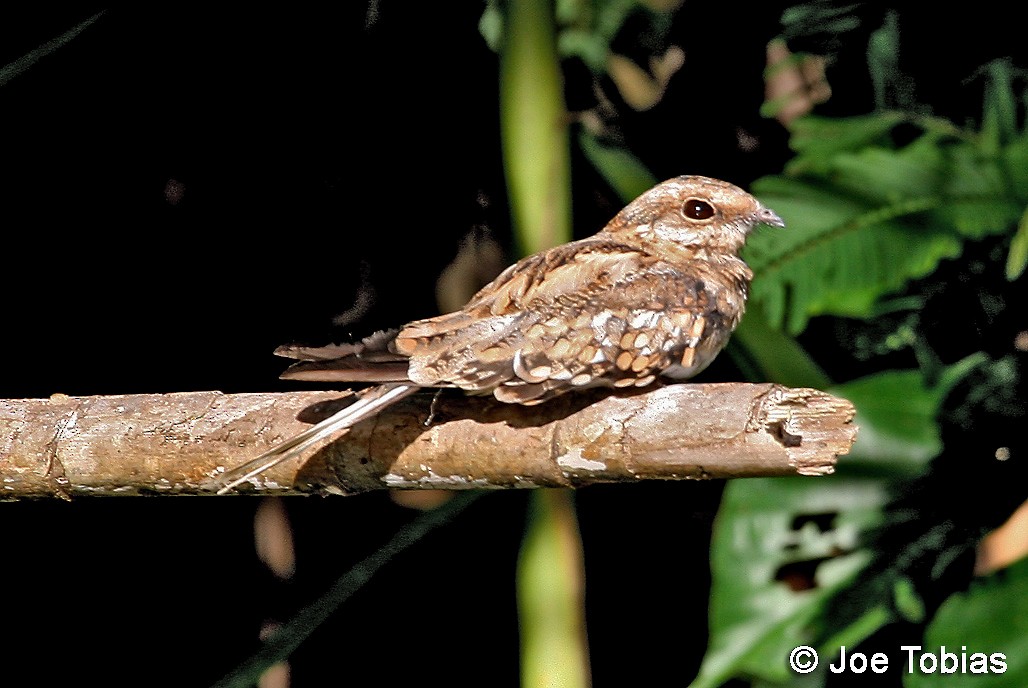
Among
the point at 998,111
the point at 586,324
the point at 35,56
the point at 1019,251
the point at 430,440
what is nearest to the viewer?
the point at 430,440

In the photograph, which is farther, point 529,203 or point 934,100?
point 934,100

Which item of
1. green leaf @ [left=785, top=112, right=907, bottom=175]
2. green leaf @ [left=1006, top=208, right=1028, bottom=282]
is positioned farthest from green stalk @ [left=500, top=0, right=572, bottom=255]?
green leaf @ [left=1006, top=208, right=1028, bottom=282]

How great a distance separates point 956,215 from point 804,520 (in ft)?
1.86

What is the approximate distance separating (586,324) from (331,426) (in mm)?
344

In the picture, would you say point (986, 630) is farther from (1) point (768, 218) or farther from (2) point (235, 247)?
(2) point (235, 247)

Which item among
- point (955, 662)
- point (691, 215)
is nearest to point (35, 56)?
point (691, 215)

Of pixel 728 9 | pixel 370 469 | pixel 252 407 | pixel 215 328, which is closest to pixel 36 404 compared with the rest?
pixel 252 407

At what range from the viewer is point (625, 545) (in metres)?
2.83

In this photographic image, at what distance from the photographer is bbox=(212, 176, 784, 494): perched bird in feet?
4.42

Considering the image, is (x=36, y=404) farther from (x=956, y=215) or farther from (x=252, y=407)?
(x=956, y=215)

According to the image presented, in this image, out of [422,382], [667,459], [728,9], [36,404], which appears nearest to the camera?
[667,459]

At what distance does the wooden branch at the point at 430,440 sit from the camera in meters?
1.16

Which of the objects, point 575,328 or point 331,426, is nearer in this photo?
point 331,426

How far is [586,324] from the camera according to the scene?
150cm
